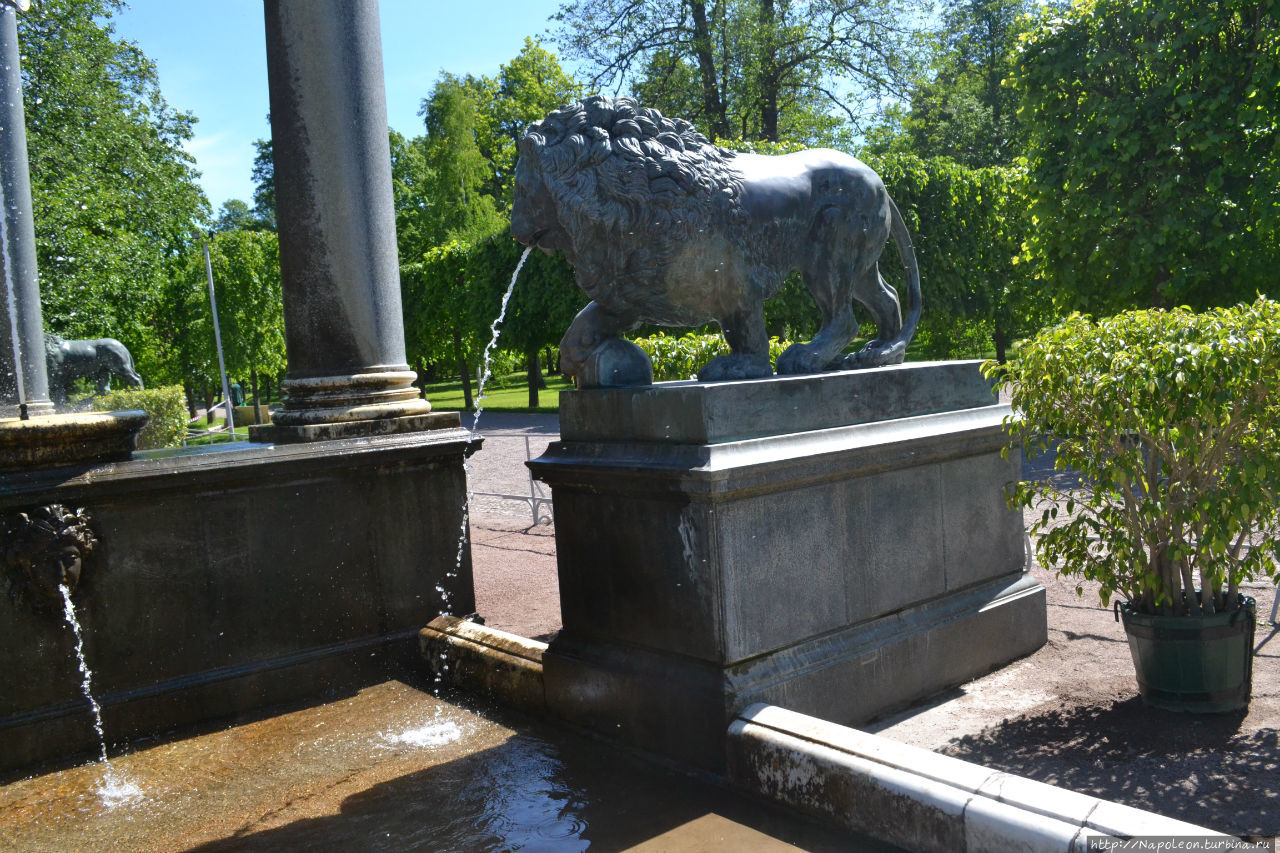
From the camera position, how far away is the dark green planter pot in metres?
4.25

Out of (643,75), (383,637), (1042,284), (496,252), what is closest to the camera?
(383,637)

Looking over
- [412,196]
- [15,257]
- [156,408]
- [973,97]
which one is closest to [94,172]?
[156,408]

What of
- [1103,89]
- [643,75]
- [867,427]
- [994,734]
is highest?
[643,75]

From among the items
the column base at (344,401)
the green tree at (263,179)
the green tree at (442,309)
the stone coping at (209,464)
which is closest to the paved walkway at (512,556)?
→ the stone coping at (209,464)

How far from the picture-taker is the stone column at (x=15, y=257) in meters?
6.82

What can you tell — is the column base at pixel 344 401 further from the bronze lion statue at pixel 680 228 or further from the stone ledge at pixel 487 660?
the bronze lion statue at pixel 680 228

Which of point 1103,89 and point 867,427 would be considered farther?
point 1103,89

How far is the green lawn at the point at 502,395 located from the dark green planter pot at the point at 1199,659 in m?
21.2

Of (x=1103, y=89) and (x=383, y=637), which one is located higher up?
(x=1103, y=89)

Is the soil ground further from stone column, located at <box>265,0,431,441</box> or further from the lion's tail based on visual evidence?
stone column, located at <box>265,0,431,441</box>

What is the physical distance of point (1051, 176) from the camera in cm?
1426

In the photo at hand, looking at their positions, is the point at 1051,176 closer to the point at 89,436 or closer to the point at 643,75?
the point at 89,436

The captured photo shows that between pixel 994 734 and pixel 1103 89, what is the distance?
12103 millimetres

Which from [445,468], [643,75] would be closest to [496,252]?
[643,75]
